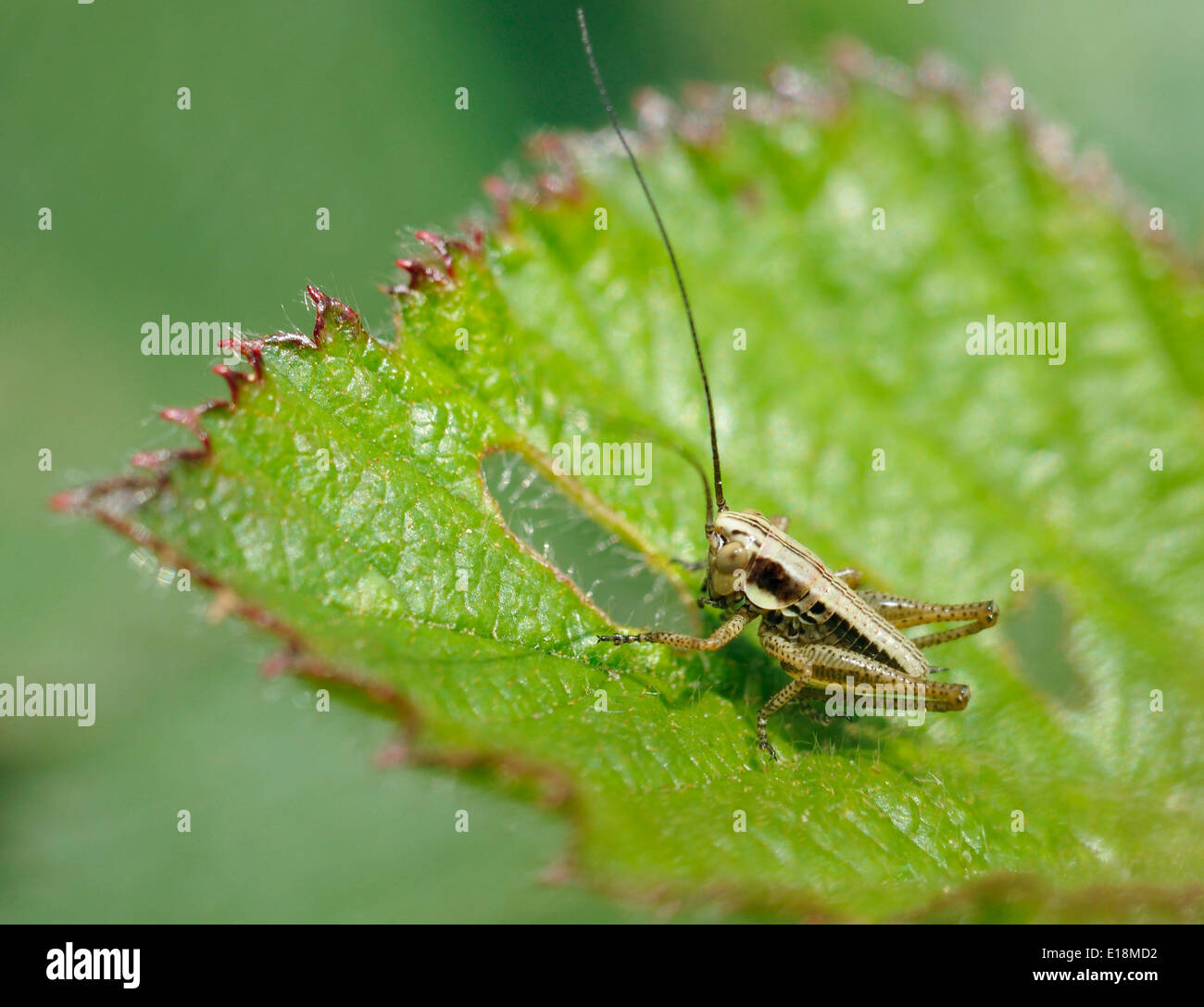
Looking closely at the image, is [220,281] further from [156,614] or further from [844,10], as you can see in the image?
[844,10]

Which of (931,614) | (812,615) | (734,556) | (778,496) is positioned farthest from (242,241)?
(931,614)

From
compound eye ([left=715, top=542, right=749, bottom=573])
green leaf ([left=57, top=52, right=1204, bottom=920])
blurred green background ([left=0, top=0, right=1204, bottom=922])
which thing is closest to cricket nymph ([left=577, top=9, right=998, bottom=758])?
compound eye ([left=715, top=542, right=749, bottom=573])

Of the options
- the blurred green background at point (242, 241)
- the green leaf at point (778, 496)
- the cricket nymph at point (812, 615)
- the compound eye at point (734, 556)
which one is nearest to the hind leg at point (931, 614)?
the cricket nymph at point (812, 615)

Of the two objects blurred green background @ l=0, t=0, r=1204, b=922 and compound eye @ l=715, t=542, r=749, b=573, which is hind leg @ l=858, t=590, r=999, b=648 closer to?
compound eye @ l=715, t=542, r=749, b=573

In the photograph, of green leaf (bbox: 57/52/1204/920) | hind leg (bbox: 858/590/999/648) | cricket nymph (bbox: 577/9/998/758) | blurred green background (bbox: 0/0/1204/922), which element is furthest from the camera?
blurred green background (bbox: 0/0/1204/922)

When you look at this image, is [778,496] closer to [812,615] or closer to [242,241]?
[812,615]

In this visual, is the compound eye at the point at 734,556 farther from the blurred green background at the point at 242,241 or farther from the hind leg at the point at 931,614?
the blurred green background at the point at 242,241
